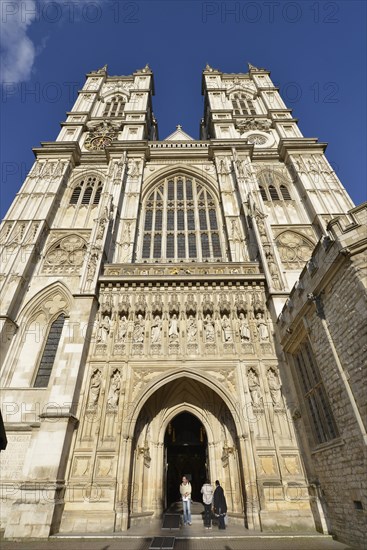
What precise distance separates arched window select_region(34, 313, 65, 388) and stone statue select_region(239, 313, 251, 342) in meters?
7.74

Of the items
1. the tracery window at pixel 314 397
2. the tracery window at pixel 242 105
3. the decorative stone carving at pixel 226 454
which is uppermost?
the tracery window at pixel 242 105

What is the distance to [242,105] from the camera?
96.3 feet

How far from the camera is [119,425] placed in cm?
1001

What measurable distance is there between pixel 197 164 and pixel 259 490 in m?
19.4

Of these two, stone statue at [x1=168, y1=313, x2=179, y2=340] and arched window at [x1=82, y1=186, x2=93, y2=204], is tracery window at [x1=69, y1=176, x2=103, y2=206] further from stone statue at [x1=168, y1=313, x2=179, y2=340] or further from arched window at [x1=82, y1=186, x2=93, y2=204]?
stone statue at [x1=168, y1=313, x2=179, y2=340]

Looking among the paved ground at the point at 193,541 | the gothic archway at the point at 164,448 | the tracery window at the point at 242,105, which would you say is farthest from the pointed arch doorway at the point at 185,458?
the tracery window at the point at 242,105

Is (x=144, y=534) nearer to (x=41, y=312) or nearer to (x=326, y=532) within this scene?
(x=326, y=532)

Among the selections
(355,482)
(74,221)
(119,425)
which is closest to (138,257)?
(74,221)

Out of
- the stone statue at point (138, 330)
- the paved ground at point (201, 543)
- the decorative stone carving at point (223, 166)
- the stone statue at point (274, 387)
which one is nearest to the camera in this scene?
the paved ground at point (201, 543)

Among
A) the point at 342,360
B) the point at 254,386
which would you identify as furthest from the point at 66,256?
the point at 342,360

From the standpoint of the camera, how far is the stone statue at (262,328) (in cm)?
1172

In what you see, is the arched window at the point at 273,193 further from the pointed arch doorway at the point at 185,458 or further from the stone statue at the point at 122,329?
the pointed arch doorway at the point at 185,458

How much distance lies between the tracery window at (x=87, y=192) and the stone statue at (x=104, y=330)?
31.1ft

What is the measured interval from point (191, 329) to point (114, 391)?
368 centimetres
